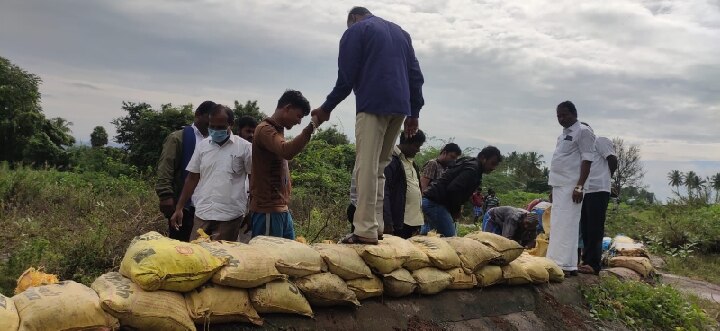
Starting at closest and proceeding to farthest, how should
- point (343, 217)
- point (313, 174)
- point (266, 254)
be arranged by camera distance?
1. point (266, 254)
2. point (343, 217)
3. point (313, 174)

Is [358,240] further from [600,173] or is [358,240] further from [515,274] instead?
[600,173]

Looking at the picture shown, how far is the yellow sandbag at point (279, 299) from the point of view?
272 centimetres

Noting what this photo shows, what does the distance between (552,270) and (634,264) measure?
191cm

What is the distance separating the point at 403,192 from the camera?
4305 mm

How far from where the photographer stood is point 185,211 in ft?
12.6

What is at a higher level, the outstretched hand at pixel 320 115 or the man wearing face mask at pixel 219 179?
the outstretched hand at pixel 320 115

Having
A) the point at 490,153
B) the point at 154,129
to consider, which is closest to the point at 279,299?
the point at 490,153

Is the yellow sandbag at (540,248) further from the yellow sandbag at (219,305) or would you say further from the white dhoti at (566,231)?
the yellow sandbag at (219,305)

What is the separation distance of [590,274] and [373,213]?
3.20 m

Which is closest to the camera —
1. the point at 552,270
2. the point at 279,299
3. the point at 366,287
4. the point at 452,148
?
the point at 279,299

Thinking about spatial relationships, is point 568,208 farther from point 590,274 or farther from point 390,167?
point 390,167

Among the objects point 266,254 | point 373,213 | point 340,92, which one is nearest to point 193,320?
point 266,254

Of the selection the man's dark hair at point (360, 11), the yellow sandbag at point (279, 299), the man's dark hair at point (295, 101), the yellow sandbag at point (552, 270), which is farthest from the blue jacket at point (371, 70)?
the yellow sandbag at point (552, 270)

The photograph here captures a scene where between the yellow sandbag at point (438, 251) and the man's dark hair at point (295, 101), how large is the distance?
1382mm
